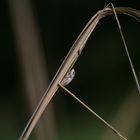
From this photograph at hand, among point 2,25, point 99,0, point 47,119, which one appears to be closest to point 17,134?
point 47,119

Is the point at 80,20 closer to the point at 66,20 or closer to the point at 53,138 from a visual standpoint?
the point at 66,20

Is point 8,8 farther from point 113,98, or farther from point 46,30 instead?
point 113,98

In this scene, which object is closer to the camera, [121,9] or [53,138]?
[121,9]

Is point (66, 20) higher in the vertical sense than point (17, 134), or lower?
higher

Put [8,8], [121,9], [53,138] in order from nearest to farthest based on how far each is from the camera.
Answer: [121,9], [53,138], [8,8]

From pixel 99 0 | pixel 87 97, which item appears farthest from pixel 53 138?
pixel 99 0

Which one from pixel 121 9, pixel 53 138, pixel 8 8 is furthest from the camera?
pixel 8 8

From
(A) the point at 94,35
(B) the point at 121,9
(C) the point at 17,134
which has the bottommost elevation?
(C) the point at 17,134
